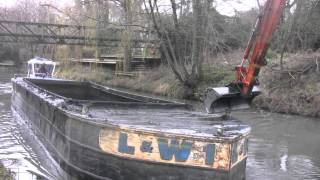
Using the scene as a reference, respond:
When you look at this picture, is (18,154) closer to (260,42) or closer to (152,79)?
(260,42)

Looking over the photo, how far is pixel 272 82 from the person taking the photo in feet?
83.5

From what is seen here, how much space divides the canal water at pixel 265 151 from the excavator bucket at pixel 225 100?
1.70 metres

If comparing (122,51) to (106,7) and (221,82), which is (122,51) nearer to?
(106,7)

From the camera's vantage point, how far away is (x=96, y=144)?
9734 mm

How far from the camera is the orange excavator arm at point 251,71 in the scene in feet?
38.4

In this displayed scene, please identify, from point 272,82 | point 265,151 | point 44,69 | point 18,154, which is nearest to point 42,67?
point 44,69

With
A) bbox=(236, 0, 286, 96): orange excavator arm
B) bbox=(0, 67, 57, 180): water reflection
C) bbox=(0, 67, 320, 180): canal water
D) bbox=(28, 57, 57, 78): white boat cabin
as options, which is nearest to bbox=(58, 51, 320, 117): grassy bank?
bbox=(0, 67, 320, 180): canal water

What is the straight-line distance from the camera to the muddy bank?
22.6m

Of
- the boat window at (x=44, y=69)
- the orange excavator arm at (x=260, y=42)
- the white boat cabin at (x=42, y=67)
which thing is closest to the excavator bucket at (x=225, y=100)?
the orange excavator arm at (x=260, y=42)

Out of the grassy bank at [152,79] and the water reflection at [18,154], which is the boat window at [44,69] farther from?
the grassy bank at [152,79]

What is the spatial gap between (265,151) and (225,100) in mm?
3871

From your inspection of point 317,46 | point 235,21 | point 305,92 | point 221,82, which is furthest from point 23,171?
point 235,21

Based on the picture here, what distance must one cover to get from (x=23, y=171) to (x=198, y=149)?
17.5 ft

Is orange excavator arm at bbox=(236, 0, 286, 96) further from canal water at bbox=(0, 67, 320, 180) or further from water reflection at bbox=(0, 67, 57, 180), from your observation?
water reflection at bbox=(0, 67, 57, 180)
